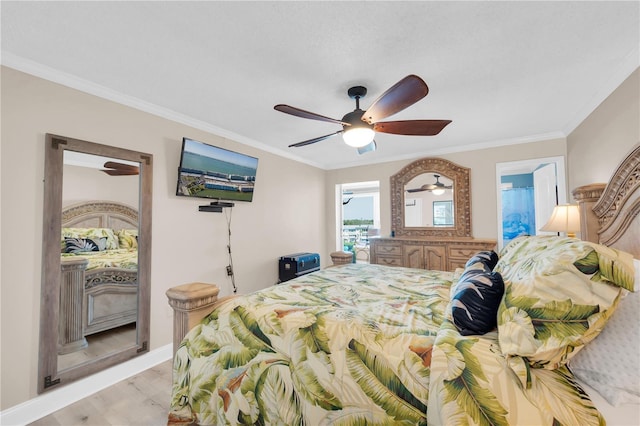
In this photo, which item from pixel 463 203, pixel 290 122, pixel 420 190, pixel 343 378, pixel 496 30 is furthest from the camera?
pixel 420 190

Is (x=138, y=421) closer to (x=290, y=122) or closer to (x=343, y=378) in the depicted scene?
(x=343, y=378)

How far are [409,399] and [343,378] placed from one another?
0.90 ft

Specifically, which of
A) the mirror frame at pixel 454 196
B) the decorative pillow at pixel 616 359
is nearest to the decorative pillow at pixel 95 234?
the decorative pillow at pixel 616 359

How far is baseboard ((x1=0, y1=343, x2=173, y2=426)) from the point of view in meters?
1.75

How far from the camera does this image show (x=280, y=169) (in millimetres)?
4195

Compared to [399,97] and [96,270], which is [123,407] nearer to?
[96,270]

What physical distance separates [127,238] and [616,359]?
10.3ft

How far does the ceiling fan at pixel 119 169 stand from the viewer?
2.29m

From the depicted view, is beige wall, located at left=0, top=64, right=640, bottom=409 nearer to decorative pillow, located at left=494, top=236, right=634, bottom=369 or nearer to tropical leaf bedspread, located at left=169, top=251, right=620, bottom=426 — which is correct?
tropical leaf bedspread, located at left=169, top=251, right=620, bottom=426

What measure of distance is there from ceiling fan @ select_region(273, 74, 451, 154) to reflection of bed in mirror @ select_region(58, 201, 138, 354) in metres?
1.78

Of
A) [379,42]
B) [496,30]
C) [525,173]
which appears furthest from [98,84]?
[525,173]

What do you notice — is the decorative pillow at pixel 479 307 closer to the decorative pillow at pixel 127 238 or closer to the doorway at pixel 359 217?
the decorative pillow at pixel 127 238

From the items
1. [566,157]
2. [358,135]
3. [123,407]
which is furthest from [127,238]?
[566,157]

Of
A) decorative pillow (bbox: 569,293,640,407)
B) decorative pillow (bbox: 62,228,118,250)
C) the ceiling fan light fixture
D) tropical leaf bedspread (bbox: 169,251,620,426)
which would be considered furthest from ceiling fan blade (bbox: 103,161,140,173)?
decorative pillow (bbox: 569,293,640,407)
